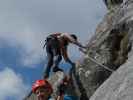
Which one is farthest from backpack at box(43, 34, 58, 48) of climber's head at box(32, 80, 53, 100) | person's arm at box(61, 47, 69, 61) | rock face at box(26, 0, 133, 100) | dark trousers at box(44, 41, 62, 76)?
climber's head at box(32, 80, 53, 100)

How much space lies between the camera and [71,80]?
17.3 meters

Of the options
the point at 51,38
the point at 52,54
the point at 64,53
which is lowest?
the point at 64,53

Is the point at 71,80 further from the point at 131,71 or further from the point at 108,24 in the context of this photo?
the point at 131,71

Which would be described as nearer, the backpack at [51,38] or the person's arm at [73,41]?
the person's arm at [73,41]

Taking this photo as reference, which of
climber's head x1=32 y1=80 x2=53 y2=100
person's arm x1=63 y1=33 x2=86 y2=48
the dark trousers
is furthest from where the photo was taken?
the dark trousers

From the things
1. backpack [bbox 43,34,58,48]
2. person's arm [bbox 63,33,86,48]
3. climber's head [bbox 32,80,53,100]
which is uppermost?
backpack [bbox 43,34,58,48]

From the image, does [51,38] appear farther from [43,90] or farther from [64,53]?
[43,90]

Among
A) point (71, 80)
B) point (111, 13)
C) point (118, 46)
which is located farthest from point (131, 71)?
point (111, 13)

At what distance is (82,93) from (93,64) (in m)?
2.41

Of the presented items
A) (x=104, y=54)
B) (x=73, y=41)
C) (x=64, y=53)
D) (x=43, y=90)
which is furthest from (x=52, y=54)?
(x=43, y=90)

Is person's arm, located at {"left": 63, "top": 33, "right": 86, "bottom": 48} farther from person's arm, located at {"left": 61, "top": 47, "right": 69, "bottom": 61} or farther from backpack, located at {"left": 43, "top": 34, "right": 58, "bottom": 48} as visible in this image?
person's arm, located at {"left": 61, "top": 47, "right": 69, "bottom": 61}

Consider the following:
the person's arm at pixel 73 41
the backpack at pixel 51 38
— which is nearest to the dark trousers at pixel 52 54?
the backpack at pixel 51 38

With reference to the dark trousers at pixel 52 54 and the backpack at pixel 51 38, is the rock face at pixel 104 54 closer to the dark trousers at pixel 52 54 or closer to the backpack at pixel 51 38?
the dark trousers at pixel 52 54

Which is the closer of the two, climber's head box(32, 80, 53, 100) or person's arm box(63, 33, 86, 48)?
climber's head box(32, 80, 53, 100)
